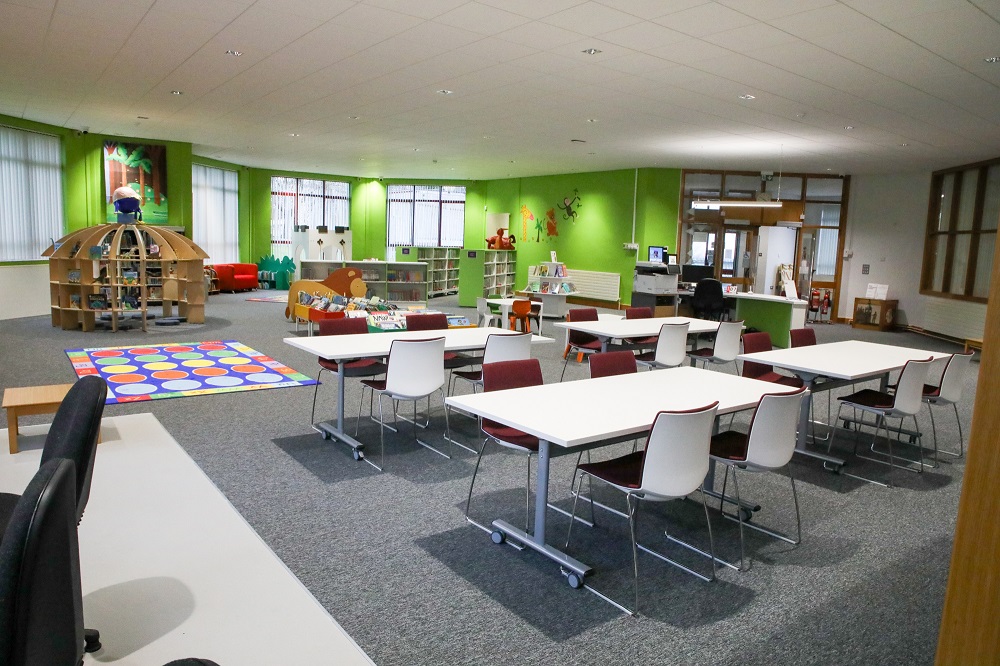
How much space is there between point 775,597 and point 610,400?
4.18ft

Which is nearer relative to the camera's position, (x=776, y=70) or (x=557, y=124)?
(x=776, y=70)

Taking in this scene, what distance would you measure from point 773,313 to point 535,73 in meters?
6.19

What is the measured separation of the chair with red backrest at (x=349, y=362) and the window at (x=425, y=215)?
1507 centimetres

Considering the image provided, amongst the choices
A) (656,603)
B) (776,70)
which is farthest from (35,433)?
(776,70)

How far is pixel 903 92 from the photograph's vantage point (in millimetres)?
7371

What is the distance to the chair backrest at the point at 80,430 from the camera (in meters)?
2.38

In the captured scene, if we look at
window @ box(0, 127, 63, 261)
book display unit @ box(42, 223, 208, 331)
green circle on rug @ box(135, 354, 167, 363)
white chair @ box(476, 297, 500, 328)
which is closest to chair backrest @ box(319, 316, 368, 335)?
white chair @ box(476, 297, 500, 328)

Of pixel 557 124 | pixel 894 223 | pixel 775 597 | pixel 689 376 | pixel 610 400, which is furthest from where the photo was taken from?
pixel 894 223

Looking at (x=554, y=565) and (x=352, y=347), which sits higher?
(x=352, y=347)

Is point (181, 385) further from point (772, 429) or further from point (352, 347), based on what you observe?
point (772, 429)

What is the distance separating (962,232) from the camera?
508 inches

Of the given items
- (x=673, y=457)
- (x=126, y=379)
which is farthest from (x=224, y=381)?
(x=673, y=457)

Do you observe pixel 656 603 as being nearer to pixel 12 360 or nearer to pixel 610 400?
pixel 610 400

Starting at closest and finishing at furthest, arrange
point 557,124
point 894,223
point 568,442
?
1. point 568,442
2. point 557,124
3. point 894,223
